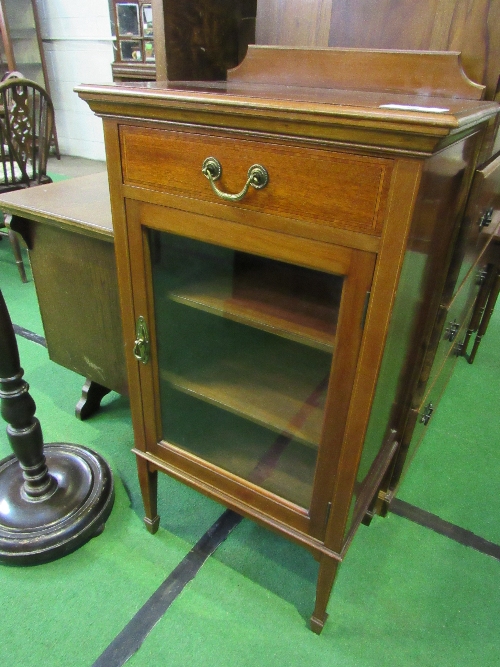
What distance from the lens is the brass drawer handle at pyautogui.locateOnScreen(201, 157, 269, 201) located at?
615mm

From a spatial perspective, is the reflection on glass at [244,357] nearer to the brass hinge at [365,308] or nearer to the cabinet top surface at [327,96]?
the brass hinge at [365,308]

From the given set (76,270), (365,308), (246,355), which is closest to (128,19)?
(76,270)

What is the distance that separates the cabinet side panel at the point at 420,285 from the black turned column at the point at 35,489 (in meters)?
0.68

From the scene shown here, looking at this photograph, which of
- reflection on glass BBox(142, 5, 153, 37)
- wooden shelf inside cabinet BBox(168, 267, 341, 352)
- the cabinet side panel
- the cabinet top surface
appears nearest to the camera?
the cabinet top surface

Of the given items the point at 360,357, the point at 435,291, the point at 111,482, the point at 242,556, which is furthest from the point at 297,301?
the point at 111,482

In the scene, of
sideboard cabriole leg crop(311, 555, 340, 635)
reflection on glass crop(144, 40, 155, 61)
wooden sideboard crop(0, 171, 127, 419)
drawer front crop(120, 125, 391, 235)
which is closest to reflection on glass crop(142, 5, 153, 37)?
reflection on glass crop(144, 40, 155, 61)

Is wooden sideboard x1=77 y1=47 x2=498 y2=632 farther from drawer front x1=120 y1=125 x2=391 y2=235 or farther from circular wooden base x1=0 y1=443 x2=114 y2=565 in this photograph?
circular wooden base x1=0 y1=443 x2=114 y2=565

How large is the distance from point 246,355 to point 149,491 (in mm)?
410

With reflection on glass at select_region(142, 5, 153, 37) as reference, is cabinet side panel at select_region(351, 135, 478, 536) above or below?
below

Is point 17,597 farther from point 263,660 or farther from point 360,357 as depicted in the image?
point 360,357

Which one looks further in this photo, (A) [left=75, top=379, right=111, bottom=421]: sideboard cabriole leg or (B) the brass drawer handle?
(A) [left=75, top=379, right=111, bottom=421]: sideboard cabriole leg

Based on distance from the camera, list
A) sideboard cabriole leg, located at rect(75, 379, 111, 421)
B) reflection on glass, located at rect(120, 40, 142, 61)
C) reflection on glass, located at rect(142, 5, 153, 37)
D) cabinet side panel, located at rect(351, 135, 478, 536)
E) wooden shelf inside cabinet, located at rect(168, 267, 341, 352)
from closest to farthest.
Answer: cabinet side panel, located at rect(351, 135, 478, 536)
wooden shelf inside cabinet, located at rect(168, 267, 341, 352)
sideboard cabriole leg, located at rect(75, 379, 111, 421)
reflection on glass, located at rect(142, 5, 153, 37)
reflection on glass, located at rect(120, 40, 142, 61)

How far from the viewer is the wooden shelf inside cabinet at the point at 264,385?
85 centimetres

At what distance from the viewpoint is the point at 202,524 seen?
47.2 inches
